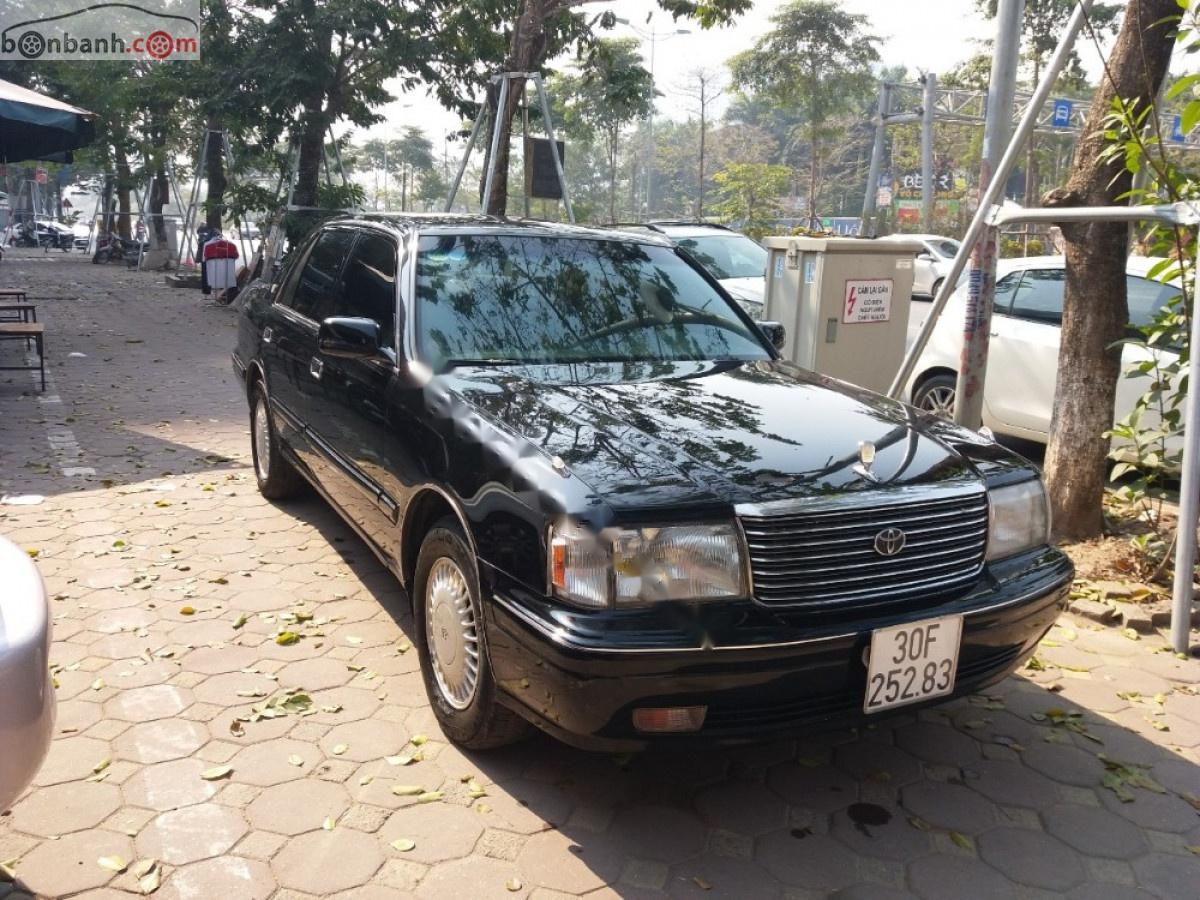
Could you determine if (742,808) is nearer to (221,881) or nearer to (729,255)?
(221,881)

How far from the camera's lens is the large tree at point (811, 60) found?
120 ft

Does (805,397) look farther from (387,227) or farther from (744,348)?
(387,227)

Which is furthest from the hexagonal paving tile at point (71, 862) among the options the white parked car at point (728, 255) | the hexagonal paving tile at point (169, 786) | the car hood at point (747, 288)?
the white parked car at point (728, 255)

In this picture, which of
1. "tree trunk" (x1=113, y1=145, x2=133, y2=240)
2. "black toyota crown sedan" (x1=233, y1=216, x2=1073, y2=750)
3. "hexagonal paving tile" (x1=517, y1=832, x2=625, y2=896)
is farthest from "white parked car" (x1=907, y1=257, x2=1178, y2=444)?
"tree trunk" (x1=113, y1=145, x2=133, y2=240)

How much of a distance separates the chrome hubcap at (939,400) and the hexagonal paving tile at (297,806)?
5481 mm

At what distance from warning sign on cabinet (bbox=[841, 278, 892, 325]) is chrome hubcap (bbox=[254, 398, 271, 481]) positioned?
12.9ft

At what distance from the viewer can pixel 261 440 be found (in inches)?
235

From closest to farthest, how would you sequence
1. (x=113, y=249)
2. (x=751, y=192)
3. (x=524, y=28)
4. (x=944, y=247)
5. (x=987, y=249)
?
1. (x=987, y=249)
2. (x=524, y=28)
3. (x=944, y=247)
4. (x=113, y=249)
5. (x=751, y=192)

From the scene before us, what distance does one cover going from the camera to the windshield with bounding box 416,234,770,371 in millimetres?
3756

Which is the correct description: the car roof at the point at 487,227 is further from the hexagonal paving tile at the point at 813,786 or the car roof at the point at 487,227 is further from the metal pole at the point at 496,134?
the metal pole at the point at 496,134

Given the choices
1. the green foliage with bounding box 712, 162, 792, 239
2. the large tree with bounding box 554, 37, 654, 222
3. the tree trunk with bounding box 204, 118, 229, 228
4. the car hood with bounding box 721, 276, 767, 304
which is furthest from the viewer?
the green foliage with bounding box 712, 162, 792, 239

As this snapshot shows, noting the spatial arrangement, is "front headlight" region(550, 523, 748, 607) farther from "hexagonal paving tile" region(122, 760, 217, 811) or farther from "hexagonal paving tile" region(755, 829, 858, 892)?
"hexagonal paving tile" region(122, 760, 217, 811)

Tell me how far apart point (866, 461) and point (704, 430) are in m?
0.48

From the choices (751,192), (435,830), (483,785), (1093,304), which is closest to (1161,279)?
(1093,304)
